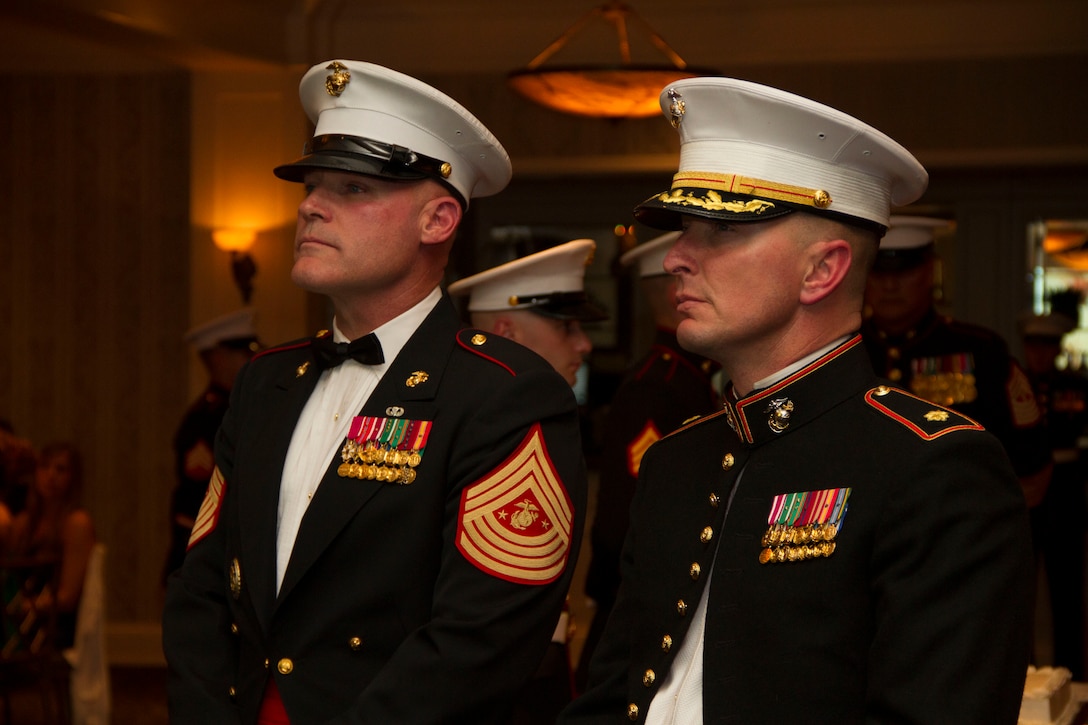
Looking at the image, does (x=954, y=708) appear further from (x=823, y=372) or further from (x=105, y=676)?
(x=105, y=676)

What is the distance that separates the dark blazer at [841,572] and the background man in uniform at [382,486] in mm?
202

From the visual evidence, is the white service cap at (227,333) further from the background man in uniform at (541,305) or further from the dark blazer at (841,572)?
the dark blazer at (841,572)

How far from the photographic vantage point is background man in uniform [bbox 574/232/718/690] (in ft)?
10.3

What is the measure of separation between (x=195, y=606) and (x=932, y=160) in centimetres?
509

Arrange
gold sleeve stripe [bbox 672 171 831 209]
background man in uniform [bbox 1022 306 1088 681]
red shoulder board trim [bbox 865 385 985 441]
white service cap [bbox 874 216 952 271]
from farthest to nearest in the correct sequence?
background man in uniform [bbox 1022 306 1088 681] → white service cap [bbox 874 216 952 271] → gold sleeve stripe [bbox 672 171 831 209] → red shoulder board trim [bbox 865 385 985 441]

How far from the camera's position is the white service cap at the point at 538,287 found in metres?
3.08

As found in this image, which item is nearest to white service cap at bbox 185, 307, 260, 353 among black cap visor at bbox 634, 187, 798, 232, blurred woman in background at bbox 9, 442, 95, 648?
blurred woman in background at bbox 9, 442, 95, 648

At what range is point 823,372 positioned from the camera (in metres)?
1.61

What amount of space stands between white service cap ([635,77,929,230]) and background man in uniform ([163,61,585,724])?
1.57 feet

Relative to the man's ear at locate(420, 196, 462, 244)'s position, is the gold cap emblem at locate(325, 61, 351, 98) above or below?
above

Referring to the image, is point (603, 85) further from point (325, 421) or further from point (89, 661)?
point (325, 421)

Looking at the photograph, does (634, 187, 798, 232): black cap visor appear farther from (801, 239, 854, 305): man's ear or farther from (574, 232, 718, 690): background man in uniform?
(574, 232, 718, 690): background man in uniform

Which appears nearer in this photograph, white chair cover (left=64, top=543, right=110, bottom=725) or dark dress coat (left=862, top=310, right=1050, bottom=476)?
dark dress coat (left=862, top=310, right=1050, bottom=476)

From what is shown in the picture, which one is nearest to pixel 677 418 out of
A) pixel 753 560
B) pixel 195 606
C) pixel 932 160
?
pixel 195 606
